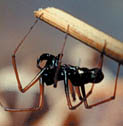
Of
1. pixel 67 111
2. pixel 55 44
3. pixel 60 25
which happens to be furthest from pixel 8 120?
pixel 60 25

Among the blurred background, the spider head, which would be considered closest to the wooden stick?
the spider head

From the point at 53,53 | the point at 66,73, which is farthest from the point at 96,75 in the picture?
the point at 53,53

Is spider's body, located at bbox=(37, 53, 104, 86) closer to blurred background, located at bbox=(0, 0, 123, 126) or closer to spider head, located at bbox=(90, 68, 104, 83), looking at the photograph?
spider head, located at bbox=(90, 68, 104, 83)

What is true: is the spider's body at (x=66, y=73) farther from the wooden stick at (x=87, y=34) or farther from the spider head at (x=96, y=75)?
the wooden stick at (x=87, y=34)

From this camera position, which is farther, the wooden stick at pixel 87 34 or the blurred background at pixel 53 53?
the blurred background at pixel 53 53

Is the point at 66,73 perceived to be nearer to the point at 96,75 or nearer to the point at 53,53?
the point at 96,75

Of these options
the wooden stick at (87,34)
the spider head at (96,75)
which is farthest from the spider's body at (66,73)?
the wooden stick at (87,34)
